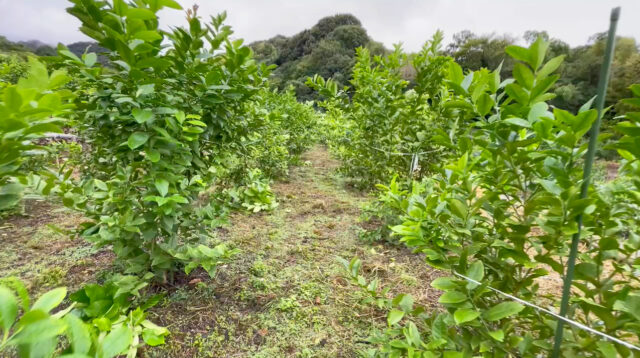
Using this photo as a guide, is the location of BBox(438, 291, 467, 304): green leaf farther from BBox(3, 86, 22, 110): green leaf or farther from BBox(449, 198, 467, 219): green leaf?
BBox(3, 86, 22, 110): green leaf

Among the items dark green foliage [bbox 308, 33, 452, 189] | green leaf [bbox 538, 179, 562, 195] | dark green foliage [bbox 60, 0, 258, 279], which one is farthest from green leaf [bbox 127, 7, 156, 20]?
dark green foliage [bbox 308, 33, 452, 189]

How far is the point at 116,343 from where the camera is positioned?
497 mm

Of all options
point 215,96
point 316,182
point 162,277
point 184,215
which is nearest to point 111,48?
point 215,96

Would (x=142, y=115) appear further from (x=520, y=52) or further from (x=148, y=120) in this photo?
(x=520, y=52)

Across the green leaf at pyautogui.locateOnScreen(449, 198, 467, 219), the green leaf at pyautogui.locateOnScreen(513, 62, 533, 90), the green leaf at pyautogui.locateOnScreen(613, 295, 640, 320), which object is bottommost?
the green leaf at pyautogui.locateOnScreen(613, 295, 640, 320)

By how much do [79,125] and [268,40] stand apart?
36520 millimetres

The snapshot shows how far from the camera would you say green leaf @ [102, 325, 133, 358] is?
485mm

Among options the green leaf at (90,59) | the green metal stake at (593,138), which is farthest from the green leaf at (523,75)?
the green leaf at (90,59)

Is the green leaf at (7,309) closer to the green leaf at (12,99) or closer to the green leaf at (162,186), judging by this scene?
the green leaf at (12,99)

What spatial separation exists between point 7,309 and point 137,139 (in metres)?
0.93

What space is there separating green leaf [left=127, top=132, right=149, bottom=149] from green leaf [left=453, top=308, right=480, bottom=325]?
1.27m

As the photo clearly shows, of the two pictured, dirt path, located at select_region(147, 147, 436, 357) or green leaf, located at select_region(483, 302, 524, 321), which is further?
dirt path, located at select_region(147, 147, 436, 357)

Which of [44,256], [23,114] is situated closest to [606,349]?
[23,114]

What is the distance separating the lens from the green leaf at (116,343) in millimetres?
485
